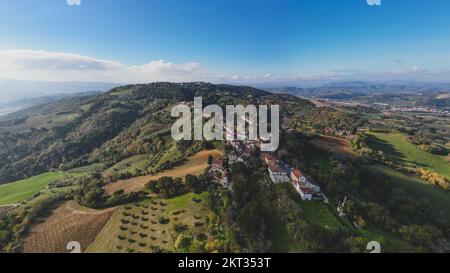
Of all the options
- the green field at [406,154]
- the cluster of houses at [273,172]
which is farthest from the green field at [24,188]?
the green field at [406,154]

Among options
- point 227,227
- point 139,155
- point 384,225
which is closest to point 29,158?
point 139,155

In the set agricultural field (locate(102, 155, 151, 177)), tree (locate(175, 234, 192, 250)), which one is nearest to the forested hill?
agricultural field (locate(102, 155, 151, 177))

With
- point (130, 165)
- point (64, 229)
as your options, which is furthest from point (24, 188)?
point (64, 229)

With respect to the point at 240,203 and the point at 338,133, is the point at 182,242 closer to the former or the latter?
the point at 240,203

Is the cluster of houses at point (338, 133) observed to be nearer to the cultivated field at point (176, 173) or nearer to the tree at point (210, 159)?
the cultivated field at point (176, 173)

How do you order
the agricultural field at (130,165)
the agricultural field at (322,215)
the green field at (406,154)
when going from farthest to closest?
1. the agricultural field at (130,165)
2. the green field at (406,154)
3. the agricultural field at (322,215)

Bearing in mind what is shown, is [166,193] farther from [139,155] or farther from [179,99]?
[179,99]
